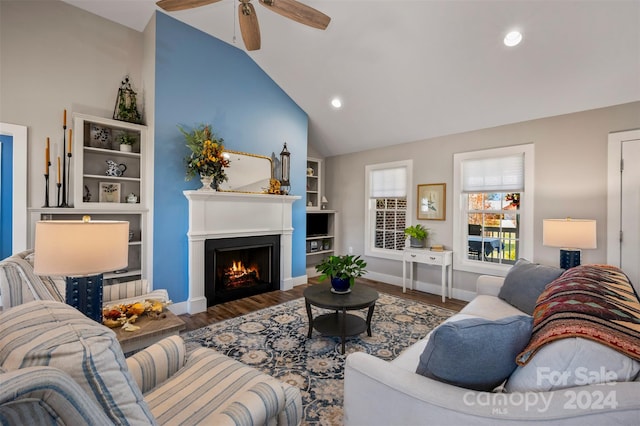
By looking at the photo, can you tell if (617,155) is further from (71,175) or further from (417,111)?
(71,175)

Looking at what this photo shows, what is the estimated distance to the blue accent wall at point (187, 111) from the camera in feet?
11.3

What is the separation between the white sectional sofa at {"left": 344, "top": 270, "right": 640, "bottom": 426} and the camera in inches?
34.1

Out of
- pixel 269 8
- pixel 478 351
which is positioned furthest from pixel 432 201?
pixel 478 351

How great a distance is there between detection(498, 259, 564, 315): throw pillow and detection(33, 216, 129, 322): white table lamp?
2.86m

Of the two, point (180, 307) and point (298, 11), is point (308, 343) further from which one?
point (298, 11)

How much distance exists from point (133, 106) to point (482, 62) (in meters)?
4.03

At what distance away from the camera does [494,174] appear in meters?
3.93

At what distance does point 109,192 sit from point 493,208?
4941 mm

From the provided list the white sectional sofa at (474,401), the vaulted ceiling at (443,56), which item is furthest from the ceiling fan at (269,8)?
the white sectional sofa at (474,401)

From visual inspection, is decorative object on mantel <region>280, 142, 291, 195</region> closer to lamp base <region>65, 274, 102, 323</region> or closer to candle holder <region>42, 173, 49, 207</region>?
candle holder <region>42, 173, 49, 207</region>

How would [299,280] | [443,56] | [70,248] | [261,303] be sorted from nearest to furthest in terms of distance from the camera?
[70,248] < [443,56] < [261,303] < [299,280]

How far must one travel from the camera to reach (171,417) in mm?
1166

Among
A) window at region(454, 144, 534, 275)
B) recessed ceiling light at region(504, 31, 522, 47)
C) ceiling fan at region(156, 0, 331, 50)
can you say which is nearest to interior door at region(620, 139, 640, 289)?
window at region(454, 144, 534, 275)

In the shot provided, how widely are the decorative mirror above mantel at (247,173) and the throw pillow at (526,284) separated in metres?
3.22
